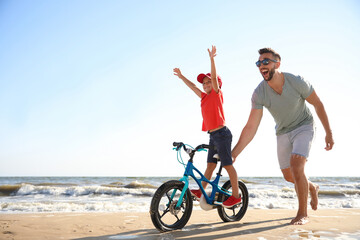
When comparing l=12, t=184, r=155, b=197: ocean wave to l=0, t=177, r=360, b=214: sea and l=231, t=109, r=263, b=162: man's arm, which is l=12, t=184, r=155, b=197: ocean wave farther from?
l=231, t=109, r=263, b=162: man's arm

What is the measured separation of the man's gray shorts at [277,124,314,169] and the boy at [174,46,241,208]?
2.32 ft

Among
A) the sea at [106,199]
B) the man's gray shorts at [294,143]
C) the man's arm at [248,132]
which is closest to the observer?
the man's gray shorts at [294,143]

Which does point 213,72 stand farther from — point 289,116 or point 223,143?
point 289,116

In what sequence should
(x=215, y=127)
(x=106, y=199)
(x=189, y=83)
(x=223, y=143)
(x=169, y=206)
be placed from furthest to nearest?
(x=106, y=199)
(x=189, y=83)
(x=215, y=127)
(x=223, y=143)
(x=169, y=206)

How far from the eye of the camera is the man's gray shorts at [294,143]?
3470 millimetres

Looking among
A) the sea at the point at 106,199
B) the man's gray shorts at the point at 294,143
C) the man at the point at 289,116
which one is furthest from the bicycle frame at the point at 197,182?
the sea at the point at 106,199

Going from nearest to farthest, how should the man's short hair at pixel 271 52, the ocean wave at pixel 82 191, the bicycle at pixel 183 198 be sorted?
the bicycle at pixel 183 198 → the man's short hair at pixel 271 52 → the ocean wave at pixel 82 191

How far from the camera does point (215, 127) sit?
12.4ft

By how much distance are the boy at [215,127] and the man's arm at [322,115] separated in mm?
1137

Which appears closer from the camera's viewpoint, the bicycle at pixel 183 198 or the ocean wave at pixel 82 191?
the bicycle at pixel 183 198

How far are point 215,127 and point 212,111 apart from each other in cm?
23

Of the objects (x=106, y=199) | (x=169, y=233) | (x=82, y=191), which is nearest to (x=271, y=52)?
(x=169, y=233)

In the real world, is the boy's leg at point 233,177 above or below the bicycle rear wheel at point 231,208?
above

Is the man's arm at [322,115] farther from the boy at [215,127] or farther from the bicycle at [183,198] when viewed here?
the bicycle at [183,198]
